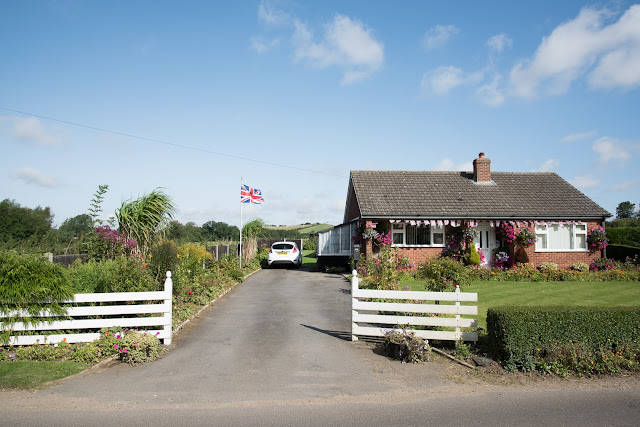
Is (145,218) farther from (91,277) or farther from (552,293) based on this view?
(552,293)

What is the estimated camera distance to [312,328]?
9.77m

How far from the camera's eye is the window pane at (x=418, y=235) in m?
20.2

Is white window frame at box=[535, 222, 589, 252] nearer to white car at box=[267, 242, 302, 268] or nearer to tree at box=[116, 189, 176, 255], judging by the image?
white car at box=[267, 242, 302, 268]

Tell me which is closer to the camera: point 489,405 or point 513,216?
point 489,405

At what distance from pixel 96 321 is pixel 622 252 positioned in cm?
2477

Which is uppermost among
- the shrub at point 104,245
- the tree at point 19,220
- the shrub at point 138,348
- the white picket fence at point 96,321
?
the tree at point 19,220

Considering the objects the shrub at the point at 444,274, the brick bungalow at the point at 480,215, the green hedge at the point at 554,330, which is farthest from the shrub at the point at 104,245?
the brick bungalow at the point at 480,215

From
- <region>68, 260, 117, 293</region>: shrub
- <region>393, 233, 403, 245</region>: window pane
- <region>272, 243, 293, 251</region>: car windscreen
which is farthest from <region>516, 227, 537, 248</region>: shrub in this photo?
<region>68, 260, 117, 293</region>: shrub

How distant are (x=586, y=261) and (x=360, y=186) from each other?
11.6 metres

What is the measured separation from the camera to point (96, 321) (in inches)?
310

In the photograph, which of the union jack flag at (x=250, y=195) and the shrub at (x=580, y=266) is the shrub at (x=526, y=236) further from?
the union jack flag at (x=250, y=195)

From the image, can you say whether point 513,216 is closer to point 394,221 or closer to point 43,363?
point 394,221

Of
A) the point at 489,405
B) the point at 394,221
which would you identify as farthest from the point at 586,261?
the point at 489,405

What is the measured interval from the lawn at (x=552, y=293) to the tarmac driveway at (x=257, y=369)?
3.91 meters
